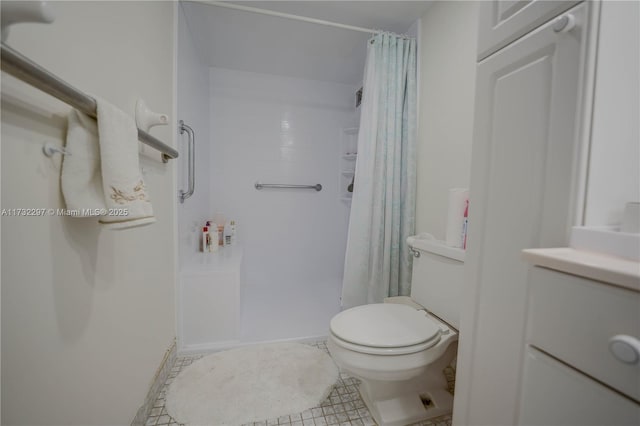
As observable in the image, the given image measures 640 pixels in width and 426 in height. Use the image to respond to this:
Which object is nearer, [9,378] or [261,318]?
[9,378]

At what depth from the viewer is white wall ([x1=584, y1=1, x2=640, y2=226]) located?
500 millimetres

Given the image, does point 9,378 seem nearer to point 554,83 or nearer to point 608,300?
point 608,300

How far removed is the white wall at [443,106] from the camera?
1.29 meters

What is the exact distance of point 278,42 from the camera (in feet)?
6.39

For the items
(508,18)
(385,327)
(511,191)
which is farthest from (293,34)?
(385,327)

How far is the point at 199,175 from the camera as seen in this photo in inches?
80.4

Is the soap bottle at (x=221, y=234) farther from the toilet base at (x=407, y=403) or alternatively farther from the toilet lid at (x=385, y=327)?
the toilet base at (x=407, y=403)

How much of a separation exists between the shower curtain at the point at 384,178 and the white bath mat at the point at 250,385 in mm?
461

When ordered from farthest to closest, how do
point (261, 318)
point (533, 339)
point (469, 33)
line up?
→ point (261, 318) → point (469, 33) → point (533, 339)

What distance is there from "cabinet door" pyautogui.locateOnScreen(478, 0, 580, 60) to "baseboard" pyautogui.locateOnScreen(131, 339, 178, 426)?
1.73 meters

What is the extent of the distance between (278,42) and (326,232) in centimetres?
180

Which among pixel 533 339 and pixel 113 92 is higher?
pixel 113 92

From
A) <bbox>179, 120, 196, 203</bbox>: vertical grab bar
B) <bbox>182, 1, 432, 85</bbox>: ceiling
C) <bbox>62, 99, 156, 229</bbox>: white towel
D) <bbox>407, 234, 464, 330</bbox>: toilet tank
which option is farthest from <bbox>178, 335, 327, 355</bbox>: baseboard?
<bbox>182, 1, 432, 85</bbox>: ceiling

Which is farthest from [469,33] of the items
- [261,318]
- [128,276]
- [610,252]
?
[261,318]
